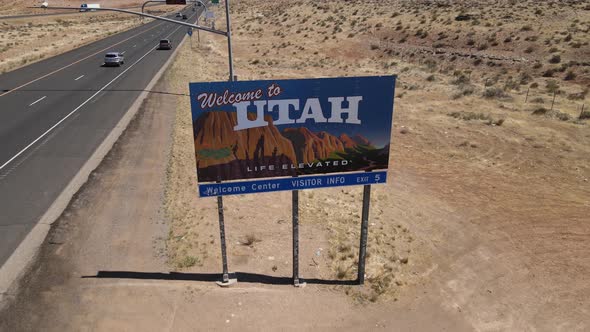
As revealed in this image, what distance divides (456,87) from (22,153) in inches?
1100

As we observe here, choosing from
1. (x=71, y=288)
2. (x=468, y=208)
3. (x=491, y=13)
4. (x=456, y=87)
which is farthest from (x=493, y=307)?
(x=491, y=13)

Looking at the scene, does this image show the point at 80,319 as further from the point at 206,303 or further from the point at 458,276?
the point at 458,276

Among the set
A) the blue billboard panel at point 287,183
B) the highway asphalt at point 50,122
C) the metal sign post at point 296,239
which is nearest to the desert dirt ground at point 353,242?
the metal sign post at point 296,239

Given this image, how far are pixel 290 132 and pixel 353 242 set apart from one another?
4.56 m

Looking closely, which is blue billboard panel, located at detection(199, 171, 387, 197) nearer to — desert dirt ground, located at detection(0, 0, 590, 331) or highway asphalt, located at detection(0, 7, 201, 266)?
desert dirt ground, located at detection(0, 0, 590, 331)

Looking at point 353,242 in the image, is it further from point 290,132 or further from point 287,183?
point 290,132

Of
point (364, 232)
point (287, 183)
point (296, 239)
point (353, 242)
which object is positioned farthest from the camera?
point (353, 242)

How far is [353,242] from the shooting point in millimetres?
11586

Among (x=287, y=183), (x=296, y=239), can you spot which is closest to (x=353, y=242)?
(x=296, y=239)

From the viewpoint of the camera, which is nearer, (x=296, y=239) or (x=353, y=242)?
(x=296, y=239)

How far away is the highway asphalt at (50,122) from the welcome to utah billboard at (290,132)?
638cm

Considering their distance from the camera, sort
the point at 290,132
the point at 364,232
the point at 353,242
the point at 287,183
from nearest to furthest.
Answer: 1. the point at 290,132
2. the point at 287,183
3. the point at 364,232
4. the point at 353,242

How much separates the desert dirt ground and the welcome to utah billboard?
2.58 metres

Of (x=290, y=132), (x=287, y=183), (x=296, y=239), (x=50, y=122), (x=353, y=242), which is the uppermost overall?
(x=290, y=132)
